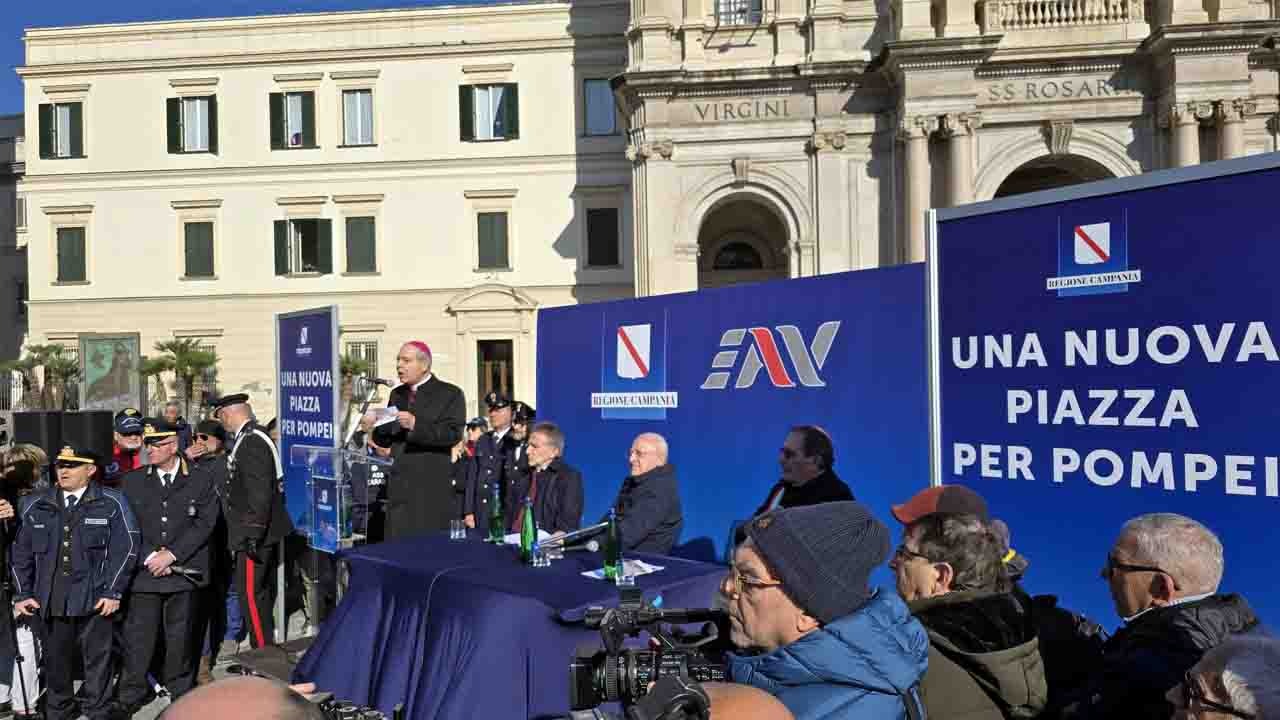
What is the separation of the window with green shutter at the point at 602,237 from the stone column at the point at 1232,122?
52.0 ft

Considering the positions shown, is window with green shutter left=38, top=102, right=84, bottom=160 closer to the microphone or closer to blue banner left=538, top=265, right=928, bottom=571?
blue banner left=538, top=265, right=928, bottom=571

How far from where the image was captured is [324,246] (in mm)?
31375

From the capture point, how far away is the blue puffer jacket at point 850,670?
2.15 meters

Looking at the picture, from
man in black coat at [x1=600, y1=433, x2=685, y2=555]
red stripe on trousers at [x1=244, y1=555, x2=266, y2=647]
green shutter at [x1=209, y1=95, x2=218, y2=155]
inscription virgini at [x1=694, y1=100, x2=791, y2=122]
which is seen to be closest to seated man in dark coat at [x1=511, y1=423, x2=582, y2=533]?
man in black coat at [x1=600, y1=433, x2=685, y2=555]

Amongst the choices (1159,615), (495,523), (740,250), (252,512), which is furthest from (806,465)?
(740,250)

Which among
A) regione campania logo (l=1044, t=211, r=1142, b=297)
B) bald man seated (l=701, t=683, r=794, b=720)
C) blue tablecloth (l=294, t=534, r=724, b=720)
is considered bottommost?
blue tablecloth (l=294, t=534, r=724, b=720)

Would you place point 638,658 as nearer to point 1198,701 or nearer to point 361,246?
point 1198,701

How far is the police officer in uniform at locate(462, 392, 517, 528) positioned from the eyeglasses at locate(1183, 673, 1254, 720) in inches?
254

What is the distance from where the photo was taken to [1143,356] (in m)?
4.07

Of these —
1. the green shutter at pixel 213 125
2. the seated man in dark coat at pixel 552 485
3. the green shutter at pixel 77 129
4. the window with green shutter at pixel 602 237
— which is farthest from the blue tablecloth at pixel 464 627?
the green shutter at pixel 77 129

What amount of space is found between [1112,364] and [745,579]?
2532mm

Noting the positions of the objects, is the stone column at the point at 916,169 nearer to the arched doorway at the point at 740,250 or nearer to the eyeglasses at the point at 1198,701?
the arched doorway at the point at 740,250

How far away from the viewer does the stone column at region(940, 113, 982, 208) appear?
22.3m

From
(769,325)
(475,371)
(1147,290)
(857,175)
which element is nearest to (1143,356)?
(1147,290)
